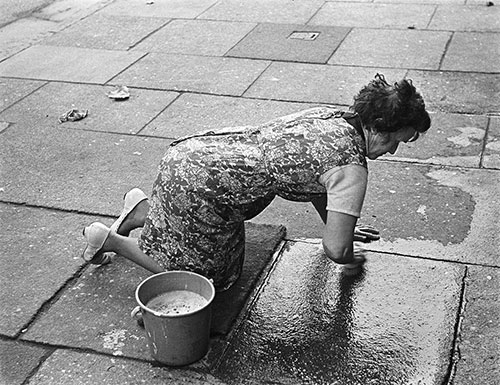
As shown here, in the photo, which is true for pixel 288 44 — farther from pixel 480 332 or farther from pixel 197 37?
pixel 480 332

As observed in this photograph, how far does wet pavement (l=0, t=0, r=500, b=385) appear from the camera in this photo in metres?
3.38

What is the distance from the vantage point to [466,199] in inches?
182

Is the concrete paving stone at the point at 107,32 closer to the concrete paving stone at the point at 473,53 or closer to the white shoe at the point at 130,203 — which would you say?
the concrete paving stone at the point at 473,53

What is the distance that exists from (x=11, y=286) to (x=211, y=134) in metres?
1.32

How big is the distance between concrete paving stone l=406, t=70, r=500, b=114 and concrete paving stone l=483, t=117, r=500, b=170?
27 cm

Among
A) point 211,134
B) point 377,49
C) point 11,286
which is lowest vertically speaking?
point 377,49

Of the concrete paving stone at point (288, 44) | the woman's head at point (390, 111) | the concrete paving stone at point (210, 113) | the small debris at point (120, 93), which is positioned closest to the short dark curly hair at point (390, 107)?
the woman's head at point (390, 111)

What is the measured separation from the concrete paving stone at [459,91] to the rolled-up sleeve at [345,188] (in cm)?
292

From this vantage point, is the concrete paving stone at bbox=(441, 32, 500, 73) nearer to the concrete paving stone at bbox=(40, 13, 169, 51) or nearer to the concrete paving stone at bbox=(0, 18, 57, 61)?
the concrete paving stone at bbox=(40, 13, 169, 51)

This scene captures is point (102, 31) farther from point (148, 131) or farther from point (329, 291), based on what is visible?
point (329, 291)

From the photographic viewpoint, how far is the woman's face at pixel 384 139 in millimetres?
3287

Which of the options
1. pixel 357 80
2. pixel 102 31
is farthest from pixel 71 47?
pixel 357 80

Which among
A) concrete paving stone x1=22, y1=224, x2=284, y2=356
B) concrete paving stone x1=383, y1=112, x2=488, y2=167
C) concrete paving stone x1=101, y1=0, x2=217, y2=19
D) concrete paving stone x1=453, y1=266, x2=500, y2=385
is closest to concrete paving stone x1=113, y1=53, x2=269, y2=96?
concrete paving stone x1=101, y1=0, x2=217, y2=19

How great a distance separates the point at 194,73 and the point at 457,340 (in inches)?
159
